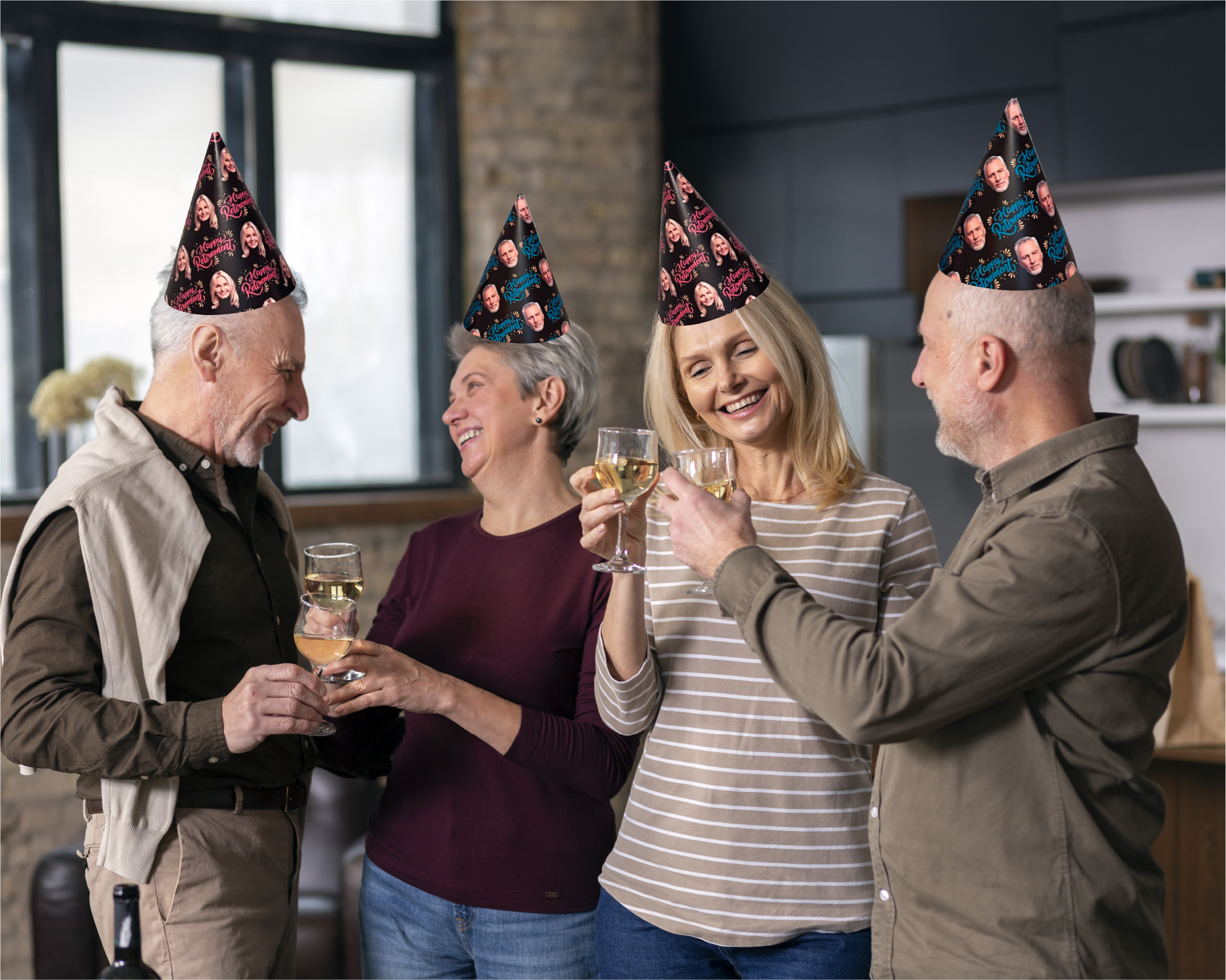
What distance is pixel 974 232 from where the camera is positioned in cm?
138

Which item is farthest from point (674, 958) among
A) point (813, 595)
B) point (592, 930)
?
point (813, 595)

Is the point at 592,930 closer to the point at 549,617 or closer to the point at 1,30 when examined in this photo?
the point at 549,617

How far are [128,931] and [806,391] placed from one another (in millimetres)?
1042

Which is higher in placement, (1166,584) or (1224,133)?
(1224,133)

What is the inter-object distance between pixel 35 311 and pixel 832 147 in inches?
127

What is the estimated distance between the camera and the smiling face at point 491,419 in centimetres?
180

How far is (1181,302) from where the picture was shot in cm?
441

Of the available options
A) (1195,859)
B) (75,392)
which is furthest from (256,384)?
(75,392)

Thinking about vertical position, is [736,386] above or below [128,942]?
above

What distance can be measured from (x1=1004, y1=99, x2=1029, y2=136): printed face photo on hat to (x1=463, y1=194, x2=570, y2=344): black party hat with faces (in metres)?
0.71

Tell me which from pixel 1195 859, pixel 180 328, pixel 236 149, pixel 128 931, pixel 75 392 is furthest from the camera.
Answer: pixel 236 149

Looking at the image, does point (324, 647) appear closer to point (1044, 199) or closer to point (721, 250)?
point (721, 250)

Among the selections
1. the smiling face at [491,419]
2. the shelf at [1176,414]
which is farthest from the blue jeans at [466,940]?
the shelf at [1176,414]

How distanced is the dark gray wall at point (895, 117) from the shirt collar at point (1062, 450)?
8.86 feet
